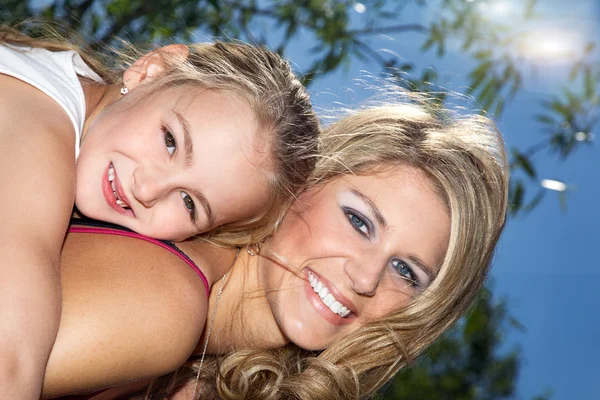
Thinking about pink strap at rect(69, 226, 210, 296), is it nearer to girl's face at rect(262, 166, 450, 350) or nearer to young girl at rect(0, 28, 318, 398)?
young girl at rect(0, 28, 318, 398)

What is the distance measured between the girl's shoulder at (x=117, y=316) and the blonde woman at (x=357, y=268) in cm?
20

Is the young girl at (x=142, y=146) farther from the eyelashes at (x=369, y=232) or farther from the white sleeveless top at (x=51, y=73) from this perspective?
the eyelashes at (x=369, y=232)

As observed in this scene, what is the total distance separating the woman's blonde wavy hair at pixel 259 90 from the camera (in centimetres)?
159

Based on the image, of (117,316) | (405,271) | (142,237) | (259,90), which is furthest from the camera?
(405,271)

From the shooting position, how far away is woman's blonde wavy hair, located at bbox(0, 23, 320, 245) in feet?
5.22

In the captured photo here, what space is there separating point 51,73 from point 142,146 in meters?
0.22

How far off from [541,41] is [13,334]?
1.83 meters

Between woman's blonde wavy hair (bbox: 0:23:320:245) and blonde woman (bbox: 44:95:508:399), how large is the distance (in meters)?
0.05

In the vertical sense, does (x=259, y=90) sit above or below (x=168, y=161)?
above

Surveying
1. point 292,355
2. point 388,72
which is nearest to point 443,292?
point 292,355

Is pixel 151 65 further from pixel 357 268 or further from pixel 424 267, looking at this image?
pixel 424 267

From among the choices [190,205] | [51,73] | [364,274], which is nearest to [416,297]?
[364,274]

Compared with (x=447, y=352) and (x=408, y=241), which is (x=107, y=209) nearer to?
(x=408, y=241)

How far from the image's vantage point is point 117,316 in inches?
48.0
